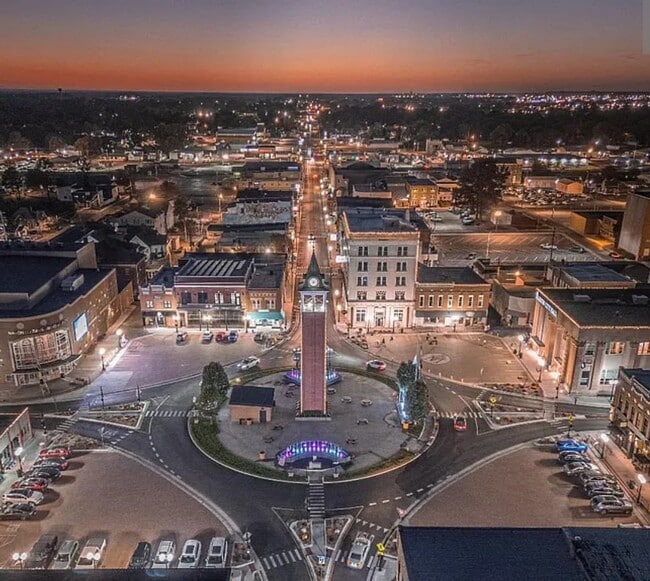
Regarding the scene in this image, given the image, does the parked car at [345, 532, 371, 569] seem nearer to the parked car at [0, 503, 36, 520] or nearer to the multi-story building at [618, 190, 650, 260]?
the parked car at [0, 503, 36, 520]

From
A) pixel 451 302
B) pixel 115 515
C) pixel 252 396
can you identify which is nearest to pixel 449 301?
pixel 451 302

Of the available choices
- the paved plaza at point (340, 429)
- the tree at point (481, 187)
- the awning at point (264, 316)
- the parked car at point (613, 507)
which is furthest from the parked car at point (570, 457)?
the tree at point (481, 187)

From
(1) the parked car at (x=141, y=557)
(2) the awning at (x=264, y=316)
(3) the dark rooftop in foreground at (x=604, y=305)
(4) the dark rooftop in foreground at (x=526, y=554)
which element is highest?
(3) the dark rooftop in foreground at (x=604, y=305)

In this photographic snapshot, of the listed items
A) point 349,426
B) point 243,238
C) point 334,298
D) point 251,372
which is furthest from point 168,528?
point 243,238

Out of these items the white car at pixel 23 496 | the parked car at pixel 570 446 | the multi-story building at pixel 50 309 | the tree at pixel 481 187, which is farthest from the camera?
the tree at pixel 481 187

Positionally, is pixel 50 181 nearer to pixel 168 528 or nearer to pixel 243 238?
pixel 243 238

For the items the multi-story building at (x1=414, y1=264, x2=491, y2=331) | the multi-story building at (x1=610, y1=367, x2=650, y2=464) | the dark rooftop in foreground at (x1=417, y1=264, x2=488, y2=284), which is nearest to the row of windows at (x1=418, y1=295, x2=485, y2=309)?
the multi-story building at (x1=414, y1=264, x2=491, y2=331)

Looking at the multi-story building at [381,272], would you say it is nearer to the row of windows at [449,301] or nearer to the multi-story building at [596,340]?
the row of windows at [449,301]
